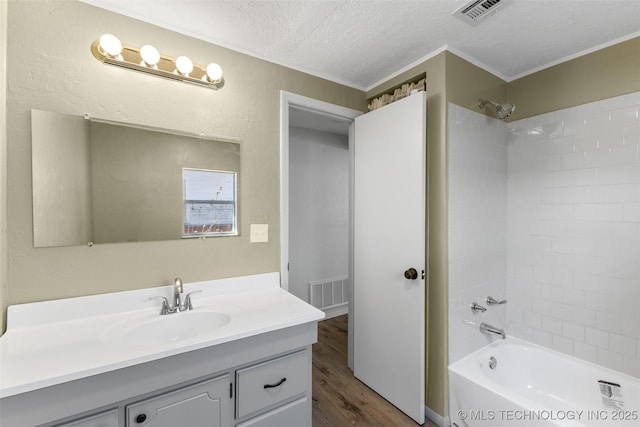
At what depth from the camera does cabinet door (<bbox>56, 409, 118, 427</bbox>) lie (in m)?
0.91

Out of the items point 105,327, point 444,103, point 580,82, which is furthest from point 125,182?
point 580,82

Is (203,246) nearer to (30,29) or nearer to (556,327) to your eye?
(30,29)

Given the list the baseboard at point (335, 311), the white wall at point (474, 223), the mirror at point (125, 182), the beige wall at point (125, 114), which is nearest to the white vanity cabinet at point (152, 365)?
the beige wall at point (125, 114)

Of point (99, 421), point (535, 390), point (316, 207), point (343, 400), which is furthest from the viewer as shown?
point (316, 207)

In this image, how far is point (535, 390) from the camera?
190 cm

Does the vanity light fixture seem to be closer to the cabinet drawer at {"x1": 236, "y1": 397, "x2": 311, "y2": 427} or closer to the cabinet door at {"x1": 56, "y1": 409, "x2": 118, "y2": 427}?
the cabinet door at {"x1": 56, "y1": 409, "x2": 118, "y2": 427}

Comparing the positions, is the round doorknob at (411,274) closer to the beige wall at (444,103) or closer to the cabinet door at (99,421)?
the beige wall at (444,103)

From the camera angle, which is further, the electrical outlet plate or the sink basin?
the electrical outlet plate

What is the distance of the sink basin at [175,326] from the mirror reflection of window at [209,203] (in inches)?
16.9

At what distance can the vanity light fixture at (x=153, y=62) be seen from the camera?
4.31 ft

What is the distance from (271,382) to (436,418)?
4.04ft

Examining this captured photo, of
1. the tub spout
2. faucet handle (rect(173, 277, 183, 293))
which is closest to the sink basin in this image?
faucet handle (rect(173, 277, 183, 293))

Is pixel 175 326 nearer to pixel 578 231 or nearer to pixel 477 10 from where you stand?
pixel 477 10

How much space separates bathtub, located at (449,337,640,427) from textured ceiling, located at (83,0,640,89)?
6.44ft
